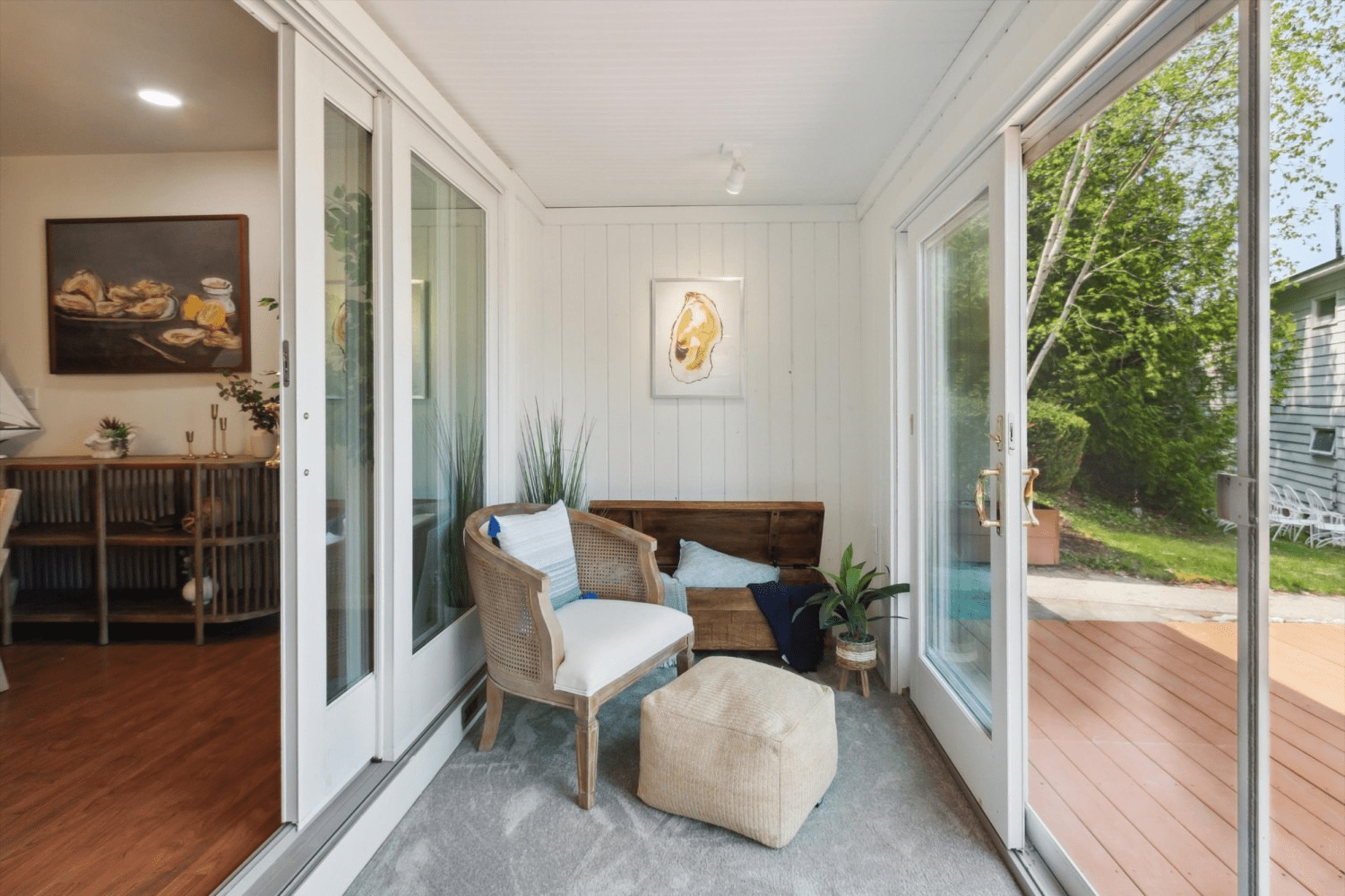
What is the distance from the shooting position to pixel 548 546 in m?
2.70

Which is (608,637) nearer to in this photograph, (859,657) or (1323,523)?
(859,657)

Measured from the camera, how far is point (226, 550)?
3.45 meters

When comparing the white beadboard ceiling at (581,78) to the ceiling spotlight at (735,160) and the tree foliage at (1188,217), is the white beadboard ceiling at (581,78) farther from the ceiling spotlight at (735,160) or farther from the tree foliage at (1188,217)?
the tree foliage at (1188,217)

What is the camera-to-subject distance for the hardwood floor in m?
1.72

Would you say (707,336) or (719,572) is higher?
(707,336)

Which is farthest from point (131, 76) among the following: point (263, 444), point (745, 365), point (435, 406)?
point (745, 365)

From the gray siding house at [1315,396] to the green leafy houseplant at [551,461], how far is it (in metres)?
2.71

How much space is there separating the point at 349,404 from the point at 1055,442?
3318 mm

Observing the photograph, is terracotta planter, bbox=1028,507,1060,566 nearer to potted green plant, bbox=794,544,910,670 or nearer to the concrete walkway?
the concrete walkway

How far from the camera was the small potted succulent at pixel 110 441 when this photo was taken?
3.45 metres

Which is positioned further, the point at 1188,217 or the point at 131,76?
the point at 131,76

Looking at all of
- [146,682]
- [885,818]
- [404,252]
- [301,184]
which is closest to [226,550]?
[146,682]

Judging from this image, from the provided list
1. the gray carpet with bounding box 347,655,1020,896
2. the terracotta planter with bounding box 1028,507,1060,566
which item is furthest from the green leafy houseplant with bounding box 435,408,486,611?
the terracotta planter with bounding box 1028,507,1060,566

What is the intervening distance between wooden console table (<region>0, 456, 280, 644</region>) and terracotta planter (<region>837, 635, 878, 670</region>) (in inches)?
109
